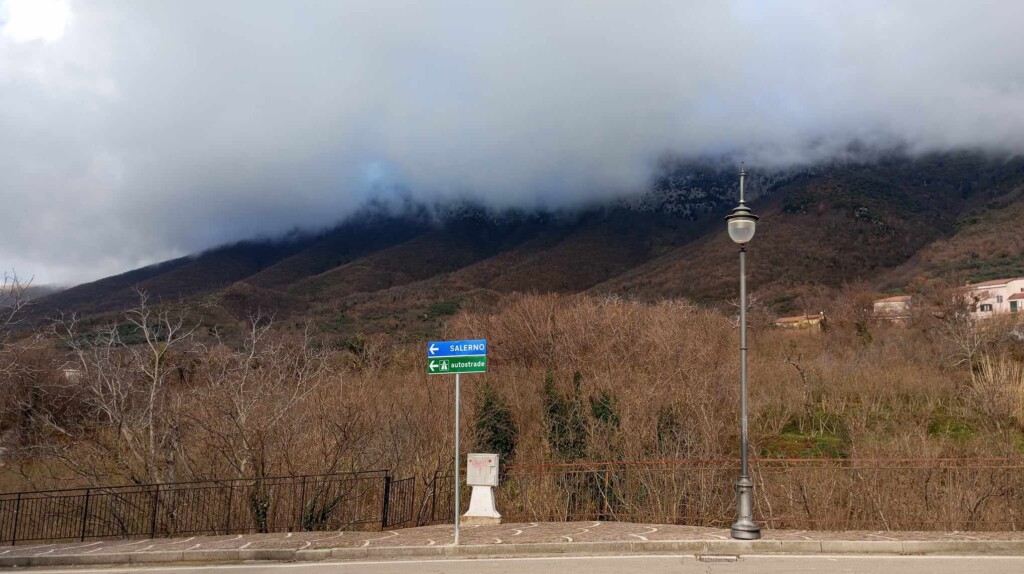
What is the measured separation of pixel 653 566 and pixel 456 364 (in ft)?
13.7

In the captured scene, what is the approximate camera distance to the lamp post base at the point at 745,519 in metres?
11.5

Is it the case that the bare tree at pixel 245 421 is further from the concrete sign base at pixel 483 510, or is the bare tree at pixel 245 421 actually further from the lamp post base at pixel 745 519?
the lamp post base at pixel 745 519

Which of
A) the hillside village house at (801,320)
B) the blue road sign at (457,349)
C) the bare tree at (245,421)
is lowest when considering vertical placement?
the bare tree at (245,421)

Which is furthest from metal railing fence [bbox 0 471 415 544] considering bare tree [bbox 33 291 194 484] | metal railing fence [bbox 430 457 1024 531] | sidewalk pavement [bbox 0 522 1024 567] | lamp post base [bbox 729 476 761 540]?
lamp post base [bbox 729 476 761 540]

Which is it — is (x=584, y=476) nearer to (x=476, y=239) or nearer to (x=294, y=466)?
(x=294, y=466)

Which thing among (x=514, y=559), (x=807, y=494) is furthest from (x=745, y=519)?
(x=807, y=494)

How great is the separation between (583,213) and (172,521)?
453ft

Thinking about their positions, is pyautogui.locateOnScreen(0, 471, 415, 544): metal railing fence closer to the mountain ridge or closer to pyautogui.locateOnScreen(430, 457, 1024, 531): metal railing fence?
pyautogui.locateOnScreen(430, 457, 1024, 531): metal railing fence

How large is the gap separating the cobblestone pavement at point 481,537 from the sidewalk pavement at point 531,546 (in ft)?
0.05

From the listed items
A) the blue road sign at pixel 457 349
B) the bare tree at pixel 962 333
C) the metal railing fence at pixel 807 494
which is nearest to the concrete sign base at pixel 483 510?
the metal railing fence at pixel 807 494

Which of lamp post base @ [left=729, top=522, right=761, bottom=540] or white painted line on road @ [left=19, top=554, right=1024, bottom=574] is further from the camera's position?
lamp post base @ [left=729, top=522, right=761, bottom=540]

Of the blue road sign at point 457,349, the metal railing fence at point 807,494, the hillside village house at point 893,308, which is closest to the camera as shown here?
the blue road sign at point 457,349

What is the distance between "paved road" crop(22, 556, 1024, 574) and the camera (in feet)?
32.4

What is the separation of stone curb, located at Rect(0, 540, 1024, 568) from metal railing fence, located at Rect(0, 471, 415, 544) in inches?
183
